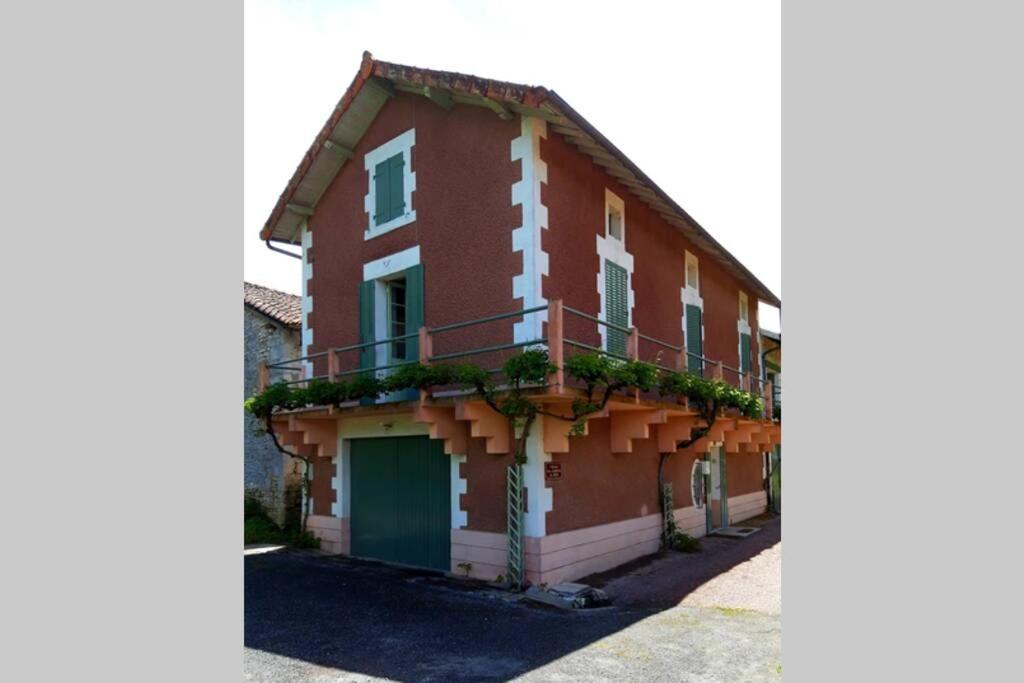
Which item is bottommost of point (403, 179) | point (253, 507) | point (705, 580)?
point (705, 580)

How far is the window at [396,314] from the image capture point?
41.4 ft

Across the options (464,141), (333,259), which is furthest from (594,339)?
(333,259)

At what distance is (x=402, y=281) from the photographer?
13055 mm

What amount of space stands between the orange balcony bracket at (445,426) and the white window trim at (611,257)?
108 inches

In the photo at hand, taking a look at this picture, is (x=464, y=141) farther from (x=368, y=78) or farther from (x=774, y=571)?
(x=774, y=571)

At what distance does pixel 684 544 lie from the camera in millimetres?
13164

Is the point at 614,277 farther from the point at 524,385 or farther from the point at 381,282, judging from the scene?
the point at 381,282

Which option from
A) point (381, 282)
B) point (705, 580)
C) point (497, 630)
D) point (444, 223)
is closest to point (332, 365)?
point (381, 282)

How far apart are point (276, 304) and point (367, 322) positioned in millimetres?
6710

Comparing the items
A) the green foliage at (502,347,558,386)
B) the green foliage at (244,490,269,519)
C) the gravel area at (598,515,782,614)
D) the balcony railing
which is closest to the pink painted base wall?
the gravel area at (598,515,782,614)

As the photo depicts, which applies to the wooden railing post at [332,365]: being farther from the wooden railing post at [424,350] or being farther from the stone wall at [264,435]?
the stone wall at [264,435]

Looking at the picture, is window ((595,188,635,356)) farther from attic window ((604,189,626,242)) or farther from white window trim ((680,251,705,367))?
white window trim ((680,251,705,367))

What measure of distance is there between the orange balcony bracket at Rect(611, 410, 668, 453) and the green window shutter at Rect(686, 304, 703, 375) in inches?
162

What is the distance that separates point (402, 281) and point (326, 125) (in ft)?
10.4
